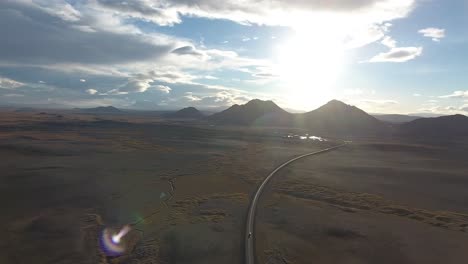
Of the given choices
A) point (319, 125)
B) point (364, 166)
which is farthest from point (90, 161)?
point (319, 125)

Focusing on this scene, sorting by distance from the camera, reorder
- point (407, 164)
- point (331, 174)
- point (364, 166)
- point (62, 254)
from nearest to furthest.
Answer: point (62, 254) < point (331, 174) < point (364, 166) < point (407, 164)

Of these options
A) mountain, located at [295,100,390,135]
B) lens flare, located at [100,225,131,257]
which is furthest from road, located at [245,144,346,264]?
mountain, located at [295,100,390,135]

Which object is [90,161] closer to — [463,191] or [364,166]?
[364,166]

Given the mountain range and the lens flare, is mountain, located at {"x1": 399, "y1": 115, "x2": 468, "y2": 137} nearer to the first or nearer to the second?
the mountain range

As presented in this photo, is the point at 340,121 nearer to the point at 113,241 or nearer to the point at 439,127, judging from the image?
the point at 439,127

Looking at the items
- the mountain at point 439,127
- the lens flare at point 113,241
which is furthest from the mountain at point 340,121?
the lens flare at point 113,241
